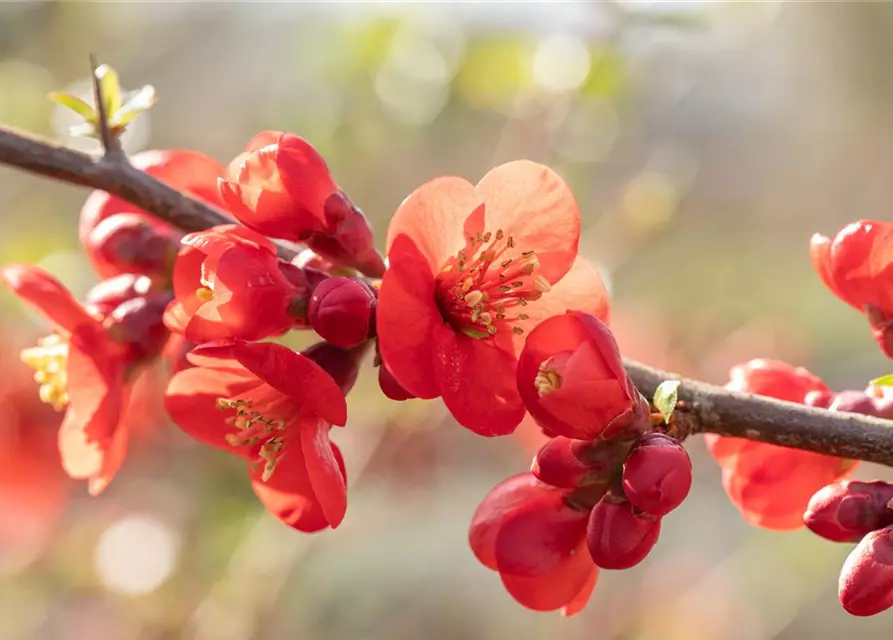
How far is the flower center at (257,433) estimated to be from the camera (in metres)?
0.77

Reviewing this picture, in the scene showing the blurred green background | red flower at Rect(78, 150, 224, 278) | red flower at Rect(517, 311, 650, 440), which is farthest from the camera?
the blurred green background

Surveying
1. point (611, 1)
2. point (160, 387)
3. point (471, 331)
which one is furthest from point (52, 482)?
point (611, 1)

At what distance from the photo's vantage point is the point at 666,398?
2.15 ft

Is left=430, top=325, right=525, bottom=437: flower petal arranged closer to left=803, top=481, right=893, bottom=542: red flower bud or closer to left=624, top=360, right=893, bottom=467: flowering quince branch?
left=624, top=360, right=893, bottom=467: flowering quince branch

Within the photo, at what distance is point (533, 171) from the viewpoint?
2.42ft

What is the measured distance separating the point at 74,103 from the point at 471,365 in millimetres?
467

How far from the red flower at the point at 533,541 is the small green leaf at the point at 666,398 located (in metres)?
0.15

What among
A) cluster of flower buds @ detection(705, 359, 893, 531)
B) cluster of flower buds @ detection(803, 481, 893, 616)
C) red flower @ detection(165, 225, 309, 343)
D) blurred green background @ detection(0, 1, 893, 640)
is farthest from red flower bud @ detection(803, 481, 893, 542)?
blurred green background @ detection(0, 1, 893, 640)

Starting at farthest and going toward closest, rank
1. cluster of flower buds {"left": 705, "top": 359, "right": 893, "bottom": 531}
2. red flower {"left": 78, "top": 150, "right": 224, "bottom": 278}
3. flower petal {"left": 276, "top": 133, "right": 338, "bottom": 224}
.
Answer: red flower {"left": 78, "top": 150, "right": 224, "bottom": 278} < cluster of flower buds {"left": 705, "top": 359, "right": 893, "bottom": 531} < flower petal {"left": 276, "top": 133, "right": 338, "bottom": 224}

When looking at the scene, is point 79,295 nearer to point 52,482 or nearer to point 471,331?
point 52,482

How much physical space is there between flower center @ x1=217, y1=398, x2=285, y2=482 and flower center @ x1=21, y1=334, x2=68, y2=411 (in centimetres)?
37

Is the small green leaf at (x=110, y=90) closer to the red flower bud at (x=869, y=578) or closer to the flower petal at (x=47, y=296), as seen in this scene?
the flower petal at (x=47, y=296)

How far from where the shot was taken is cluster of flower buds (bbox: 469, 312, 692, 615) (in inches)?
24.6

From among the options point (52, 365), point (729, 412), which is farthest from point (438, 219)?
point (52, 365)
